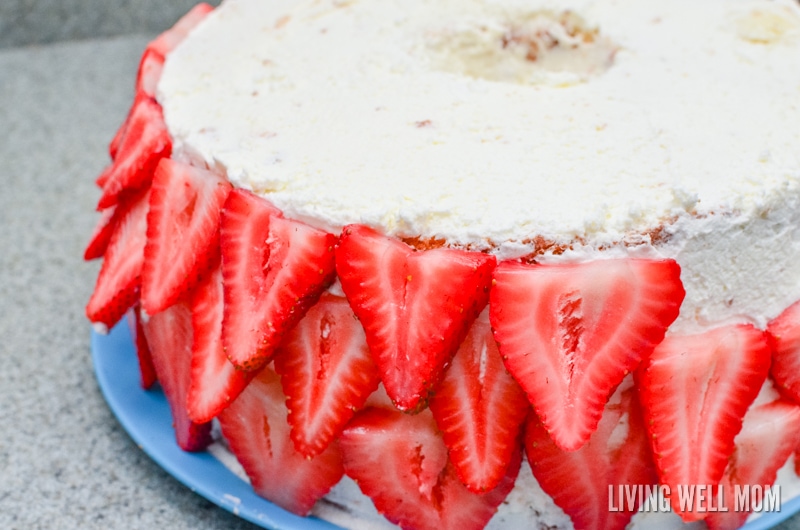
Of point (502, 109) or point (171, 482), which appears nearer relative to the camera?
point (502, 109)

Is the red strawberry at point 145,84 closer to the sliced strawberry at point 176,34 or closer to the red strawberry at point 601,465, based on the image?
the sliced strawberry at point 176,34

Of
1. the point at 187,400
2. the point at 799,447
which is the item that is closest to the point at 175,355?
the point at 187,400

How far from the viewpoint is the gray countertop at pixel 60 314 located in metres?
1.21

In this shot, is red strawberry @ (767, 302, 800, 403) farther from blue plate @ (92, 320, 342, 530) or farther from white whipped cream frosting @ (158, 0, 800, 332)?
blue plate @ (92, 320, 342, 530)

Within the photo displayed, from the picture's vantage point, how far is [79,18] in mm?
2664

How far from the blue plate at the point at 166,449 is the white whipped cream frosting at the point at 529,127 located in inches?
3.3

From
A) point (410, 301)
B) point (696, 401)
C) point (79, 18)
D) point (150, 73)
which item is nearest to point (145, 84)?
point (150, 73)

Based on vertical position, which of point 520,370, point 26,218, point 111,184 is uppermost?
point 520,370

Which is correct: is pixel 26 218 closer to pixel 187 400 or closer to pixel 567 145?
pixel 187 400

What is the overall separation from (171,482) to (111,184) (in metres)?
0.42

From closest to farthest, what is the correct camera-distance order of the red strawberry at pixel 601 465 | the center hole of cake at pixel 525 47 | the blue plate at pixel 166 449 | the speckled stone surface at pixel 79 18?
→ the red strawberry at pixel 601 465 < the blue plate at pixel 166 449 < the center hole of cake at pixel 525 47 < the speckled stone surface at pixel 79 18

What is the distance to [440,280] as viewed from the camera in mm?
893

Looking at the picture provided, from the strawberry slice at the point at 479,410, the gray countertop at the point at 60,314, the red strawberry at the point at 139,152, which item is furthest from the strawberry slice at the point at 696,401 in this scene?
the red strawberry at the point at 139,152

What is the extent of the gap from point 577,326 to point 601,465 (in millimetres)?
205
